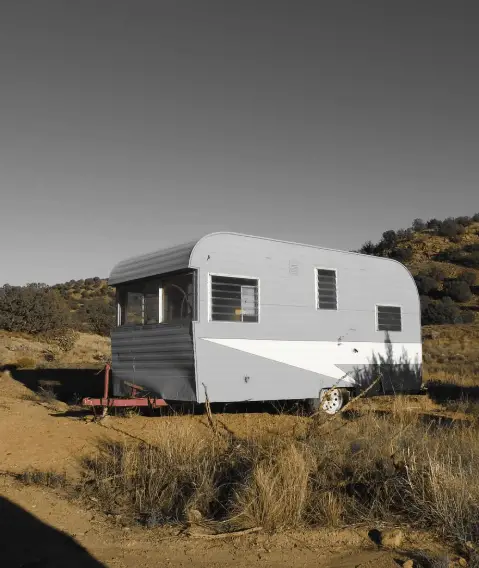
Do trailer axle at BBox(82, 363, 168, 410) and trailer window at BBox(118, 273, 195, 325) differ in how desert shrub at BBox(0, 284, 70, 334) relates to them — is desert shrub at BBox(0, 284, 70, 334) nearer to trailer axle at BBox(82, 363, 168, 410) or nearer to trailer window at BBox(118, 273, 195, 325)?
trailer window at BBox(118, 273, 195, 325)

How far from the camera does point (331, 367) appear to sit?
11.7 metres

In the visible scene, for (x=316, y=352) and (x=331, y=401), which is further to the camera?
(x=331, y=401)

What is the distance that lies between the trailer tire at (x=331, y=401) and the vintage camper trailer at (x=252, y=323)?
0.09ft

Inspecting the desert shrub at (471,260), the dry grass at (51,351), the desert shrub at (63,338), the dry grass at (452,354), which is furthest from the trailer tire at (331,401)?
the desert shrub at (471,260)

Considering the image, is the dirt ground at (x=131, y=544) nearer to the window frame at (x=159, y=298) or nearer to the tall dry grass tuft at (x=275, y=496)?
the tall dry grass tuft at (x=275, y=496)

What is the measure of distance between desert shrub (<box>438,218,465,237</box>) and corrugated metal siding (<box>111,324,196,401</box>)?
144ft

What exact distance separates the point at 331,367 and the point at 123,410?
13.0ft

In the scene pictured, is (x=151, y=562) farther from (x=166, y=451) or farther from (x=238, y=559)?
(x=166, y=451)

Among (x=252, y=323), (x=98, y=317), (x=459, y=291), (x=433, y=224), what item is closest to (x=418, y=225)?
(x=433, y=224)

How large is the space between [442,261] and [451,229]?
490 cm

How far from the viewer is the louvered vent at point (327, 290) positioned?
11.8 metres

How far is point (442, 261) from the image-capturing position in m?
46.8

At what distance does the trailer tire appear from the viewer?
37.4 feet

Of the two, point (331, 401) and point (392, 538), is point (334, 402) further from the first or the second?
point (392, 538)
